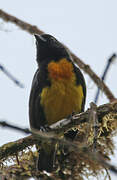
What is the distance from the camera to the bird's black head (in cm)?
504

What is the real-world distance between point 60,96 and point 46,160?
830 mm

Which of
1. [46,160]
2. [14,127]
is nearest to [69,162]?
[46,160]

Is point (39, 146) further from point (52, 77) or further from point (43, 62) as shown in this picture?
point (43, 62)

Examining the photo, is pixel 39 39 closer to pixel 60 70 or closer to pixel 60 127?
pixel 60 70

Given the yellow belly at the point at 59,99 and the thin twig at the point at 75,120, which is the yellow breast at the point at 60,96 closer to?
the yellow belly at the point at 59,99

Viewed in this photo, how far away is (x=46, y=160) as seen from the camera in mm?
4125

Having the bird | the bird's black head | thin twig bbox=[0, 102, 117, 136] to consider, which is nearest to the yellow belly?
the bird

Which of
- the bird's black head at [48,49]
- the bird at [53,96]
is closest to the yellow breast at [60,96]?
the bird at [53,96]

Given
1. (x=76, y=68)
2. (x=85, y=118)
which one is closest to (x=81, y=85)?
(x=76, y=68)

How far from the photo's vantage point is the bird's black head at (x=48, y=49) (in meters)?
5.04

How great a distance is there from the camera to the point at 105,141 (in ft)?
14.3

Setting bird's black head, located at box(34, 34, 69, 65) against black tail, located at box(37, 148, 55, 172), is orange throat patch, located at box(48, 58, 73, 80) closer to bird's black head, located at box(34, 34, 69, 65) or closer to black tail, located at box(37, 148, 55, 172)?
bird's black head, located at box(34, 34, 69, 65)

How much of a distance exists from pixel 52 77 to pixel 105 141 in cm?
109

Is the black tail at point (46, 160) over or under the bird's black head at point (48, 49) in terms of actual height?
under
